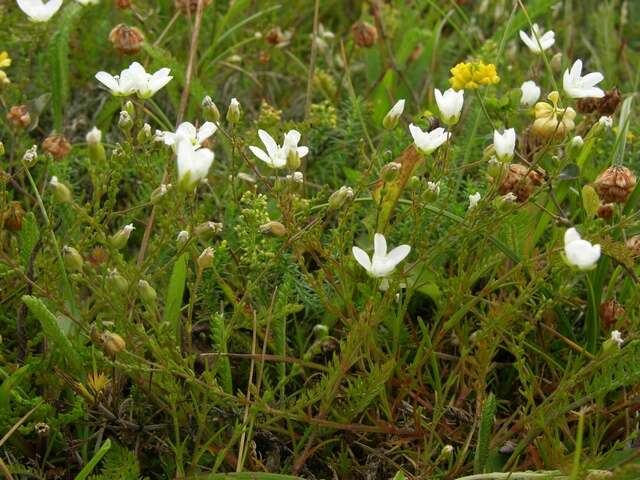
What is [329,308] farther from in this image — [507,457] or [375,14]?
[375,14]

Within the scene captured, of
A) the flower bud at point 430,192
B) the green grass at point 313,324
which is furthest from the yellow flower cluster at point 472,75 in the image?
the flower bud at point 430,192

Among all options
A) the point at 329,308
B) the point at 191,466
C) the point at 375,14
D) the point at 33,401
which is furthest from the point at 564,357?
the point at 375,14

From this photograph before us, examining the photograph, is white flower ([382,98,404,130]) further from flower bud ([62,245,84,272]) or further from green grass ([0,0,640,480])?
flower bud ([62,245,84,272])

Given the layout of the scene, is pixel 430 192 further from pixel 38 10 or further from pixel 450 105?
pixel 38 10

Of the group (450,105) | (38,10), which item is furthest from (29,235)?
(450,105)

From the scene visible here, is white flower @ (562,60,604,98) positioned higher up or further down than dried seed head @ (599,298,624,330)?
higher up

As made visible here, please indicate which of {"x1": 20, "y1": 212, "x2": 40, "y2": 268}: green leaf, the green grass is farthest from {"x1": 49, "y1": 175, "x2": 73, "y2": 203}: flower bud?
{"x1": 20, "y1": 212, "x2": 40, "y2": 268}: green leaf
